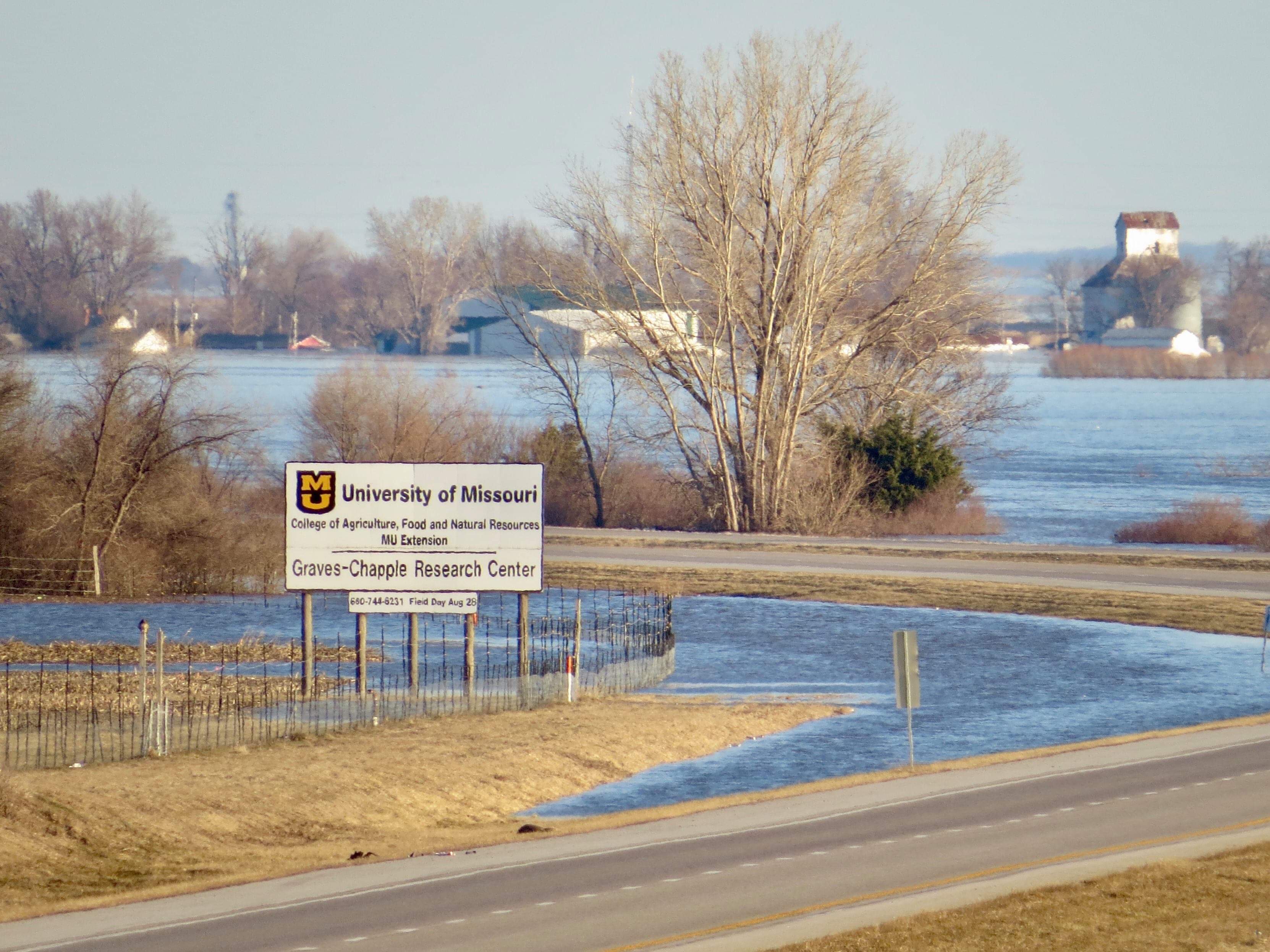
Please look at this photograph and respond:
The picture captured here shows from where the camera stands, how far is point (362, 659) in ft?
86.5

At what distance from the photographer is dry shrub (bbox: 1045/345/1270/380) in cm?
18250

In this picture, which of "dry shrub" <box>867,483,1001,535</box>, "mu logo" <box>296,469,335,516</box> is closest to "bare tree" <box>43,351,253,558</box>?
"mu logo" <box>296,469,335,516</box>

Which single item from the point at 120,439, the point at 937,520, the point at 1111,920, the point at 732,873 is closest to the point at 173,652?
the point at 120,439

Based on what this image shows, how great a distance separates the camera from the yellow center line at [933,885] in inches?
496

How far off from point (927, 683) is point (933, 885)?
16219 mm

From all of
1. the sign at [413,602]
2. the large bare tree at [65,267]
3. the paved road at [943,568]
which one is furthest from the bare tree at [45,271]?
the sign at [413,602]

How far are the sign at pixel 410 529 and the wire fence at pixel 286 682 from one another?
3.87 feet

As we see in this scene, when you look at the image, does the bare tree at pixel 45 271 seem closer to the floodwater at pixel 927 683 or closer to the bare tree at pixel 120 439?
the bare tree at pixel 120 439

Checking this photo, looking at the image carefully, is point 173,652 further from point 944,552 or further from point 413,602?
point 944,552

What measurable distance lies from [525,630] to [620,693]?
2150mm

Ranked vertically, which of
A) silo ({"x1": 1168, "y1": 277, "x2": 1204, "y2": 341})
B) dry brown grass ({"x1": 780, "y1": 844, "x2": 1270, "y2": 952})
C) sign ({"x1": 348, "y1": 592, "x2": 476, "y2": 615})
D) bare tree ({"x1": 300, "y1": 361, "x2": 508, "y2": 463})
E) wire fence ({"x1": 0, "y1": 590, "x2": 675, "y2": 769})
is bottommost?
wire fence ({"x1": 0, "y1": 590, "x2": 675, "y2": 769})

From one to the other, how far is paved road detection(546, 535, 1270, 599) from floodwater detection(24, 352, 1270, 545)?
12.5m

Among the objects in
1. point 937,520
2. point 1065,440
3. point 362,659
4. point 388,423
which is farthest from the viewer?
point 1065,440

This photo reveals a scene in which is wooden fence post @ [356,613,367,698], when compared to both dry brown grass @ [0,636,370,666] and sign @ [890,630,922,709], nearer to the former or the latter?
dry brown grass @ [0,636,370,666]
